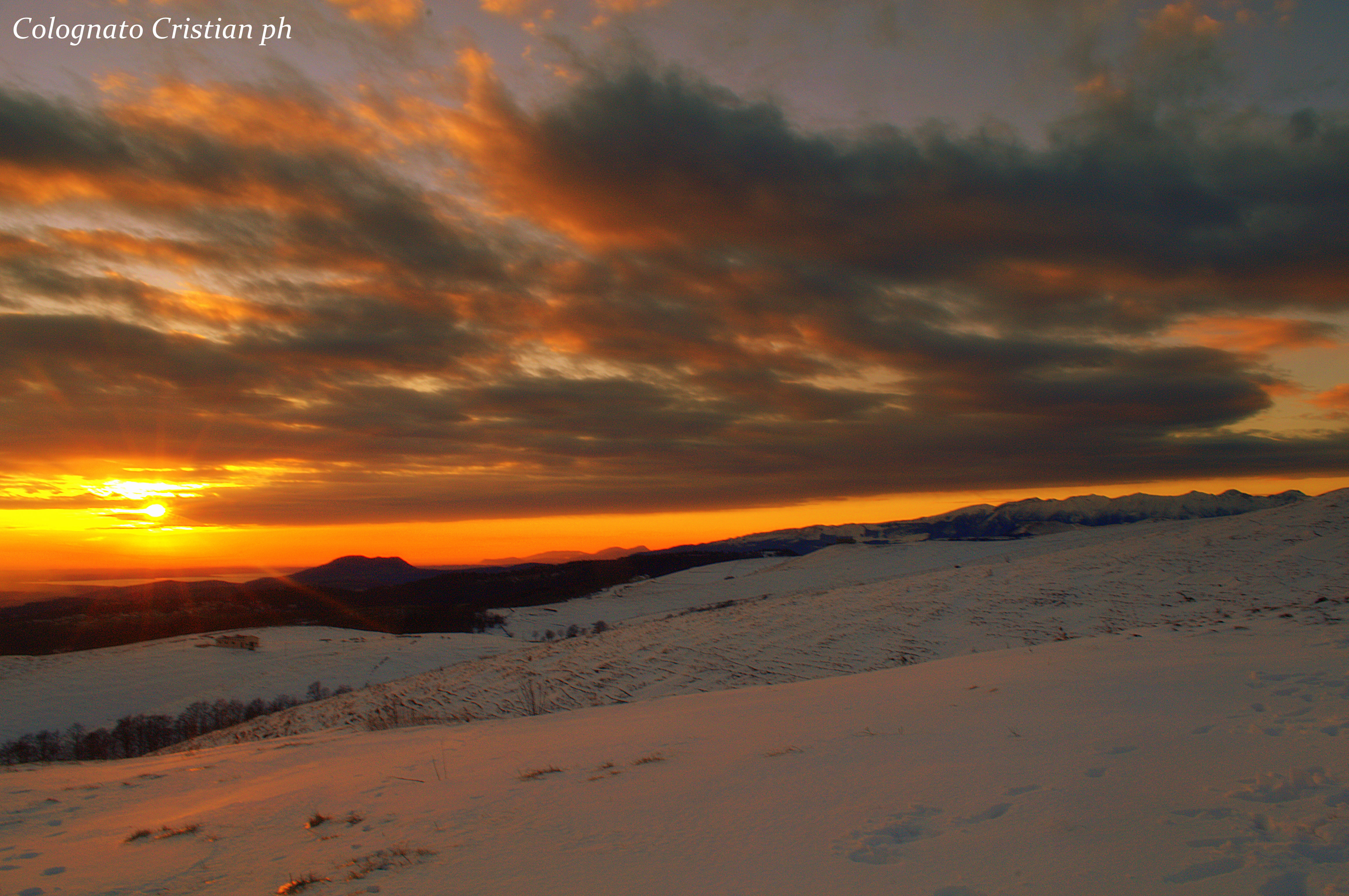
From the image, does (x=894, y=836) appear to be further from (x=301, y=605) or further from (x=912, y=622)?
(x=301, y=605)

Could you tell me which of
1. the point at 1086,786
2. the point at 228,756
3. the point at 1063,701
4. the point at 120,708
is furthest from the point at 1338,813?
the point at 120,708

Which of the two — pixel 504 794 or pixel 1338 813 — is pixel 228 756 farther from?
pixel 1338 813

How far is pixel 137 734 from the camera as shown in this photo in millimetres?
42000

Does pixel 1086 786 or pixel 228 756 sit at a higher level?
pixel 1086 786

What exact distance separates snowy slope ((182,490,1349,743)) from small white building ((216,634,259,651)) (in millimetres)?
41852

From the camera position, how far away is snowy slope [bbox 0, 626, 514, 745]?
1938 inches

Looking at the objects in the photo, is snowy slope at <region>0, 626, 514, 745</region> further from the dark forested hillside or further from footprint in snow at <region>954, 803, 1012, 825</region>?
footprint in snow at <region>954, 803, 1012, 825</region>

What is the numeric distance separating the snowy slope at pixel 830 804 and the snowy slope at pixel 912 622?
324 inches

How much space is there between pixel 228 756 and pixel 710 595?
87.0 m

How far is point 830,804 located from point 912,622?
73.8ft

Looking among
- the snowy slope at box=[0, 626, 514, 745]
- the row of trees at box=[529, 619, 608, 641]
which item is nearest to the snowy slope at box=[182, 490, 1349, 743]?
the snowy slope at box=[0, 626, 514, 745]

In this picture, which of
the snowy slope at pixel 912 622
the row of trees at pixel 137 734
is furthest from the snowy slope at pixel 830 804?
the row of trees at pixel 137 734

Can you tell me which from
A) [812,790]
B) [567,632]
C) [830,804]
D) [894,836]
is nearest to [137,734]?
[567,632]

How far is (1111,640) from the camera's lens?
15836 millimetres
